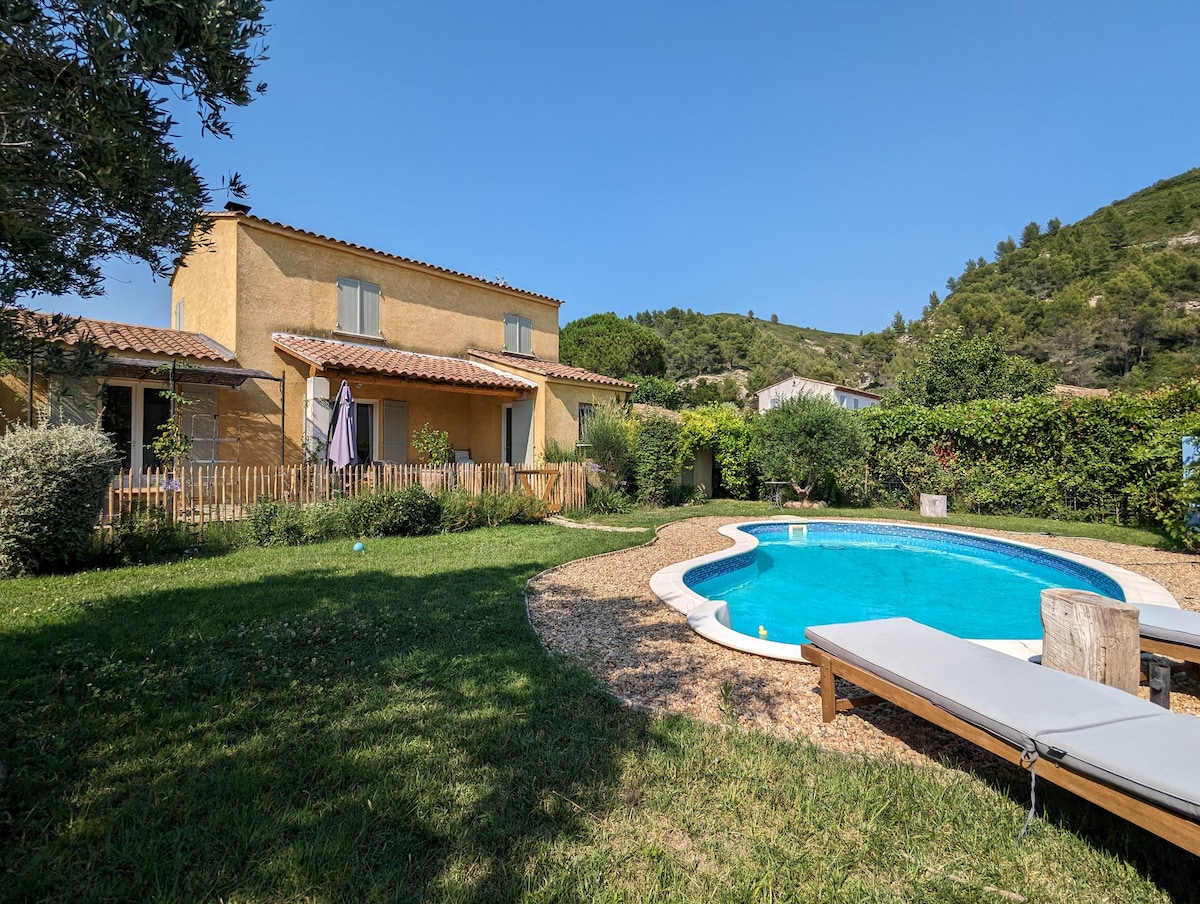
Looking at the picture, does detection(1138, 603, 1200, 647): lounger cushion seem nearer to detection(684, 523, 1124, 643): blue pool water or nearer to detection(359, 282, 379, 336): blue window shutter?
detection(684, 523, 1124, 643): blue pool water

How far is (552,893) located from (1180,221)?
7528 centimetres

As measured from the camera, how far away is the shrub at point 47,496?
22.1 ft

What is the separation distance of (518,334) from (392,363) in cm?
633

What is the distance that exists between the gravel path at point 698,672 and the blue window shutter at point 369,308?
11.1m

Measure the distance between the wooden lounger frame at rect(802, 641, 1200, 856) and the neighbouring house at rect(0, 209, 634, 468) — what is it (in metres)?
12.0

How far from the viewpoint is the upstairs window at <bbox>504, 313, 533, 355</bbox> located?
1911cm

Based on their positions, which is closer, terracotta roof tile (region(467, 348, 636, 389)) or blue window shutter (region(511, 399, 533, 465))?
blue window shutter (region(511, 399, 533, 465))

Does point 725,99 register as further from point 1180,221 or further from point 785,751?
point 1180,221

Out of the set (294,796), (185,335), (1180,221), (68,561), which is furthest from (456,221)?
(1180,221)

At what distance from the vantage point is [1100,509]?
13.6 m

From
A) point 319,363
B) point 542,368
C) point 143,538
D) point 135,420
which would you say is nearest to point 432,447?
point 319,363

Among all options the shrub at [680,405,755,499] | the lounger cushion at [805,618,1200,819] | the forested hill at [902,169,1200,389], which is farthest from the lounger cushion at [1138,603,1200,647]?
the forested hill at [902,169,1200,389]

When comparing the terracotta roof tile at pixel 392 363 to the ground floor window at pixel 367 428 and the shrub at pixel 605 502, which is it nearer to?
the ground floor window at pixel 367 428

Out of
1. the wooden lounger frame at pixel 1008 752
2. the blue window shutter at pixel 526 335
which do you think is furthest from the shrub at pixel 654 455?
the wooden lounger frame at pixel 1008 752
